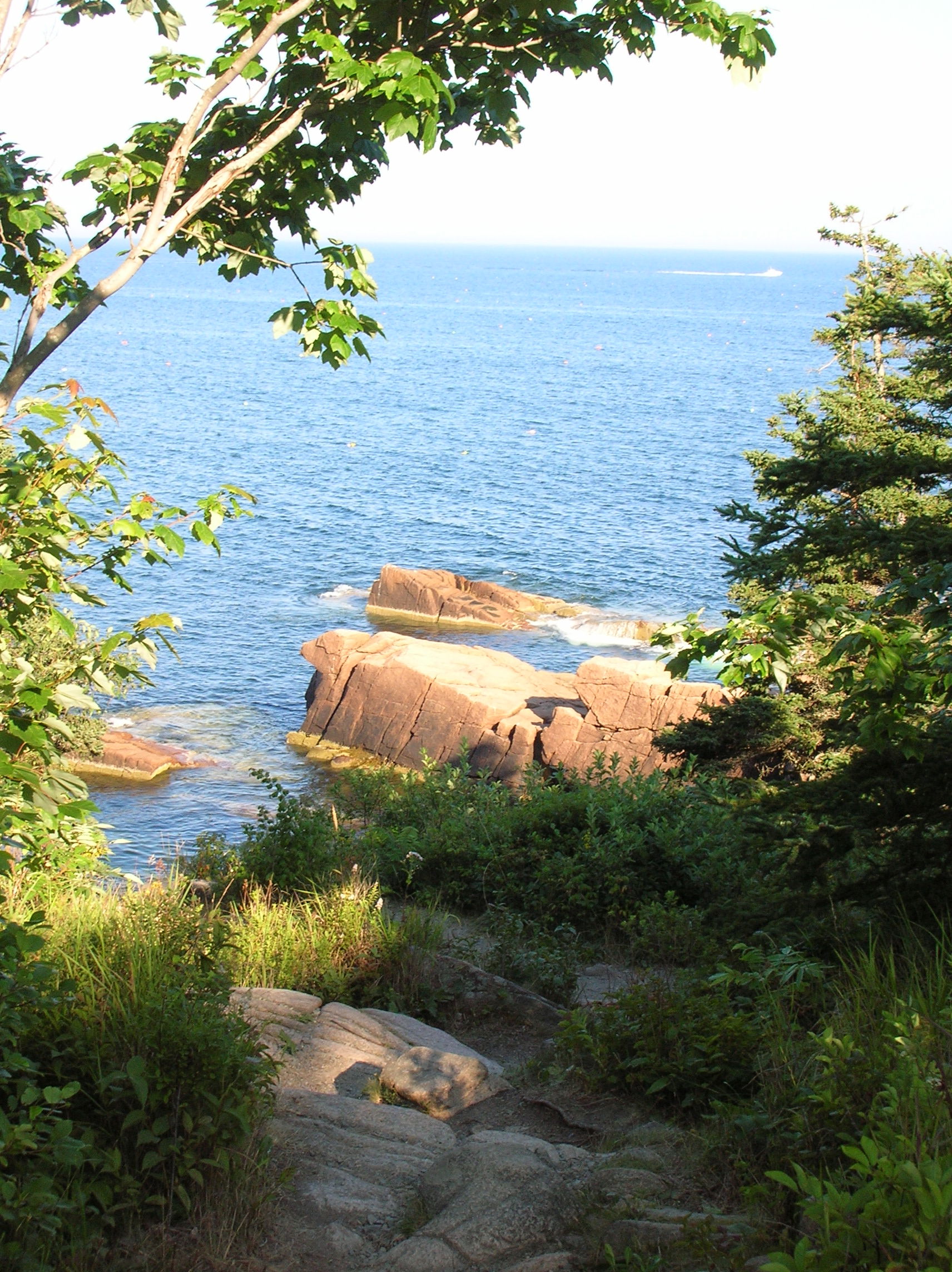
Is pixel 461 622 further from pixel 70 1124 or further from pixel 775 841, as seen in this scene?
pixel 70 1124

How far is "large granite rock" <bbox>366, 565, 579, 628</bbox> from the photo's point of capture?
36.5m

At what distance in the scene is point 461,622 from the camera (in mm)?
36500

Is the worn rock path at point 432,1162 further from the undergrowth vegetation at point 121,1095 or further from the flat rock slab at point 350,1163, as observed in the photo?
the undergrowth vegetation at point 121,1095

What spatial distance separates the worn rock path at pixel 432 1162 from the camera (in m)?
3.67

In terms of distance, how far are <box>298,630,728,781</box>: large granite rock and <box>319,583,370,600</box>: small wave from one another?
9.34 m

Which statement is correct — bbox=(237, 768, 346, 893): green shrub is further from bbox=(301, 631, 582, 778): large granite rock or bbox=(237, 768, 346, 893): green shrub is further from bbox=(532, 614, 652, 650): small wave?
bbox=(532, 614, 652, 650): small wave

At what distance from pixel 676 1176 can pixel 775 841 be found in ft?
7.58

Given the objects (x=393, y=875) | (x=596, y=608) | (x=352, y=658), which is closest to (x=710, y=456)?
(x=596, y=608)

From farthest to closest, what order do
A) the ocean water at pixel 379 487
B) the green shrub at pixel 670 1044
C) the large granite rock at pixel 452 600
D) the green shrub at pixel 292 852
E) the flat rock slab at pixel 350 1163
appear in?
the large granite rock at pixel 452 600 → the ocean water at pixel 379 487 → the green shrub at pixel 292 852 → the green shrub at pixel 670 1044 → the flat rock slab at pixel 350 1163

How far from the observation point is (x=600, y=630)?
35469mm

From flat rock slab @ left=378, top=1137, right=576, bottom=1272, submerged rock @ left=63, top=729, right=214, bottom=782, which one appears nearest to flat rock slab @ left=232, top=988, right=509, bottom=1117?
flat rock slab @ left=378, top=1137, right=576, bottom=1272

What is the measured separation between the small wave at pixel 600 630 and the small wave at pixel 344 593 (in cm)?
674

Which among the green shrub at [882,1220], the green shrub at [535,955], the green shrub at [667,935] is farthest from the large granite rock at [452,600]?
the green shrub at [882,1220]

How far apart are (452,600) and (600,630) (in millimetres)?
5221
